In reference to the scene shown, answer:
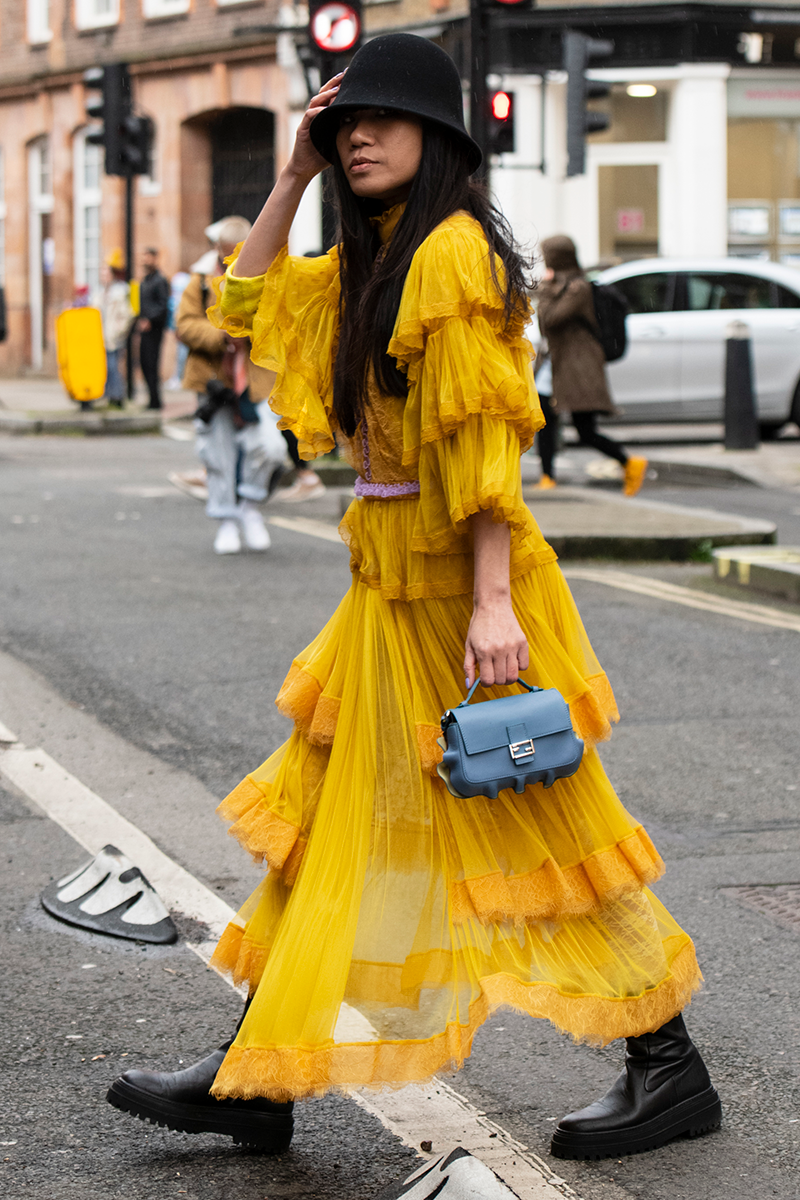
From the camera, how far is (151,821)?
15.7 ft

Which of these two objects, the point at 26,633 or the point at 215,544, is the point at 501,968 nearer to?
the point at 26,633

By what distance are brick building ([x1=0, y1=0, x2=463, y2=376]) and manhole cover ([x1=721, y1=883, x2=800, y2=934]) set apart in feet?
75.8

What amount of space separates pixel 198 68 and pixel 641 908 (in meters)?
28.8

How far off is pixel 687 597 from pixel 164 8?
2481 cm

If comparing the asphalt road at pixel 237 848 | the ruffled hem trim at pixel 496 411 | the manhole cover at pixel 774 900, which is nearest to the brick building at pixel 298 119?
the asphalt road at pixel 237 848

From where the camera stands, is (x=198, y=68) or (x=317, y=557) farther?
(x=198, y=68)

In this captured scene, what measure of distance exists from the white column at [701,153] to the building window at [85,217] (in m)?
13.0

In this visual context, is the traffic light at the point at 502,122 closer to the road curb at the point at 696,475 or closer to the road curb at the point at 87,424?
the road curb at the point at 696,475

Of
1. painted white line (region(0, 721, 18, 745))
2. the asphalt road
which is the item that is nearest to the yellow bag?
the asphalt road

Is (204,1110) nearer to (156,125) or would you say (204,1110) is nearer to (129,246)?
(129,246)

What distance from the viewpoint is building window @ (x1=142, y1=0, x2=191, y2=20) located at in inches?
1174

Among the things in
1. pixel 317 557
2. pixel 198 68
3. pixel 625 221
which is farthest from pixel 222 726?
pixel 198 68

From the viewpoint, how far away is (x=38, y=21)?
33.6 metres

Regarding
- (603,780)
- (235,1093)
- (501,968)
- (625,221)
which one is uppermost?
(625,221)
